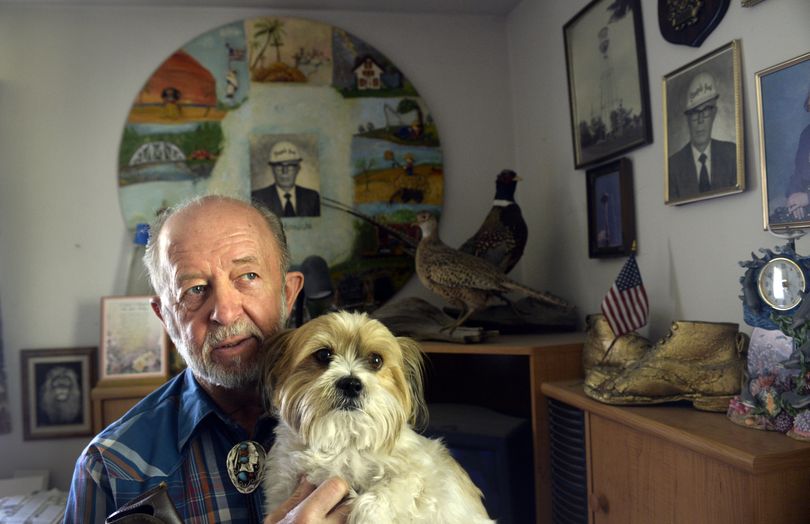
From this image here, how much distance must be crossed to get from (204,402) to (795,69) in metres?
1.40

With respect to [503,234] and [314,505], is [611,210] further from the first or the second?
[314,505]

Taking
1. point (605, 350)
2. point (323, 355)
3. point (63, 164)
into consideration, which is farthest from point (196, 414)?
point (63, 164)

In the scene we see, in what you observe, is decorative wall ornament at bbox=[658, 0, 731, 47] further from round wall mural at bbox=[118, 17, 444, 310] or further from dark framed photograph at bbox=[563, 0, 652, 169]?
round wall mural at bbox=[118, 17, 444, 310]

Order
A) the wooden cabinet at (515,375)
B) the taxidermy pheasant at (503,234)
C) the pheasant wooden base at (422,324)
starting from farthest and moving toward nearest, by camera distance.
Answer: the taxidermy pheasant at (503,234)
the pheasant wooden base at (422,324)
the wooden cabinet at (515,375)

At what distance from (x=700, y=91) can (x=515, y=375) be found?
115cm

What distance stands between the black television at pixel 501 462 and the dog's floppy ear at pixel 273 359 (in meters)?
0.95

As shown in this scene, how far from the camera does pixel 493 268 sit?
218 centimetres

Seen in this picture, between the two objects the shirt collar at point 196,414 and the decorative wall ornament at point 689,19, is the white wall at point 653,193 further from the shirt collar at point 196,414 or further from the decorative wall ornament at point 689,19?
the shirt collar at point 196,414

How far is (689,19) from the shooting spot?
1.68 metres

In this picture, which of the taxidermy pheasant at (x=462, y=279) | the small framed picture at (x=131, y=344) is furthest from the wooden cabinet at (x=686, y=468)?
the small framed picture at (x=131, y=344)

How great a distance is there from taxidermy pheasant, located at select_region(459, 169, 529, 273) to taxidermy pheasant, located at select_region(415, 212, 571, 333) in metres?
0.17

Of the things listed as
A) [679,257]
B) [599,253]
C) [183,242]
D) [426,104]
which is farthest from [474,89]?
[183,242]

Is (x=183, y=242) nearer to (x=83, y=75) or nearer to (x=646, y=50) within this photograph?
(x=646, y=50)

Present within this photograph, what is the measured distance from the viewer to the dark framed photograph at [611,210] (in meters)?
2.01
